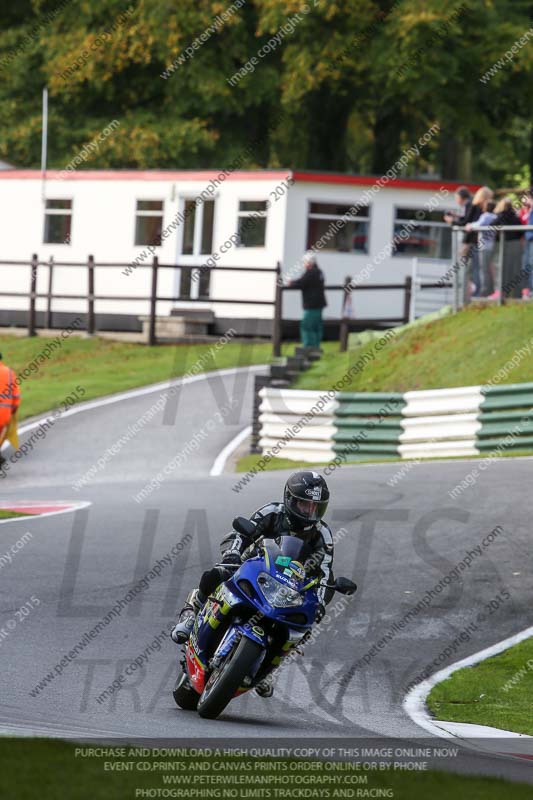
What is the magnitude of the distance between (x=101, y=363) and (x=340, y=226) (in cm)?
662

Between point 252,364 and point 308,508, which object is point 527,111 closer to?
point 252,364

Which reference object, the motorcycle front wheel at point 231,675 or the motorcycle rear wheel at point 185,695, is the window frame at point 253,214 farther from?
the motorcycle front wheel at point 231,675

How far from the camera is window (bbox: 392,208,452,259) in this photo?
3344 cm

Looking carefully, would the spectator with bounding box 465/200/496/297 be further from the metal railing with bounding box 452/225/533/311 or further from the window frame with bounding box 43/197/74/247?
the window frame with bounding box 43/197/74/247

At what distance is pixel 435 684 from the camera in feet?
34.4

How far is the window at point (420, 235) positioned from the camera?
1316 inches

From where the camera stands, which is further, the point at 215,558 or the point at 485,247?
the point at 485,247

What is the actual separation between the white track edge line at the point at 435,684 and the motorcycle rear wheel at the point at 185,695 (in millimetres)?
1447

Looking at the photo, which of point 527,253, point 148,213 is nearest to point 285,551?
point 527,253

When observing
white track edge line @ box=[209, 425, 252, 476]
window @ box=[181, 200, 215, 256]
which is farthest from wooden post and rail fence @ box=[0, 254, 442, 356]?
white track edge line @ box=[209, 425, 252, 476]

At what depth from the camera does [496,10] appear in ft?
128

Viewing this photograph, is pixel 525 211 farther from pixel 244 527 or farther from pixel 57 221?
pixel 57 221

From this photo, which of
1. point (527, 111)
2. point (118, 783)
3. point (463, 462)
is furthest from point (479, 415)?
point (527, 111)

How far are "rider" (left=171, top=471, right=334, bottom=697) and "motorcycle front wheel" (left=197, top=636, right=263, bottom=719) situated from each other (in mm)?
431
